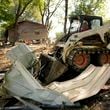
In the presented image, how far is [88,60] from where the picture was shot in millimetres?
15250

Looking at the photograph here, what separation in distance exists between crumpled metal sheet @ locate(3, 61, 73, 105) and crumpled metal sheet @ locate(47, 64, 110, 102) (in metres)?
0.63

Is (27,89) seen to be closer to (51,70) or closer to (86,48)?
(51,70)

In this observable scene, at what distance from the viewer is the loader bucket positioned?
13.4 metres

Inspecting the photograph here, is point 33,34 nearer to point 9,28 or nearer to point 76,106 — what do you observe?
point 9,28

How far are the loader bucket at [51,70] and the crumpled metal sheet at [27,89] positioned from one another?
10.4 ft

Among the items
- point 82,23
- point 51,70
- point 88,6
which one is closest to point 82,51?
point 82,23

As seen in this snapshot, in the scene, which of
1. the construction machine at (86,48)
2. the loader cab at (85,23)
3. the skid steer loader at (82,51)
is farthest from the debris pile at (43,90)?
the loader cab at (85,23)

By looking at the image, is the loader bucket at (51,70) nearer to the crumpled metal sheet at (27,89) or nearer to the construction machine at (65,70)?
the construction machine at (65,70)

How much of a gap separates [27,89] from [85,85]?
226 centimetres

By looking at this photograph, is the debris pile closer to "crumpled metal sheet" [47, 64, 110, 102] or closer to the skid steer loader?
"crumpled metal sheet" [47, 64, 110, 102]

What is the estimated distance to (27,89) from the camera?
30.5 feet

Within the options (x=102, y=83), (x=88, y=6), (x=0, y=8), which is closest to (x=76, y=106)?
(x=102, y=83)

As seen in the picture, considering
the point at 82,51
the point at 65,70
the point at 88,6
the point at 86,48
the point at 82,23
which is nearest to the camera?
the point at 65,70

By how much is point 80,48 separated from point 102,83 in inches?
184
